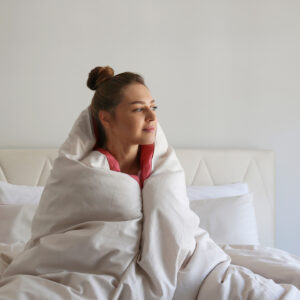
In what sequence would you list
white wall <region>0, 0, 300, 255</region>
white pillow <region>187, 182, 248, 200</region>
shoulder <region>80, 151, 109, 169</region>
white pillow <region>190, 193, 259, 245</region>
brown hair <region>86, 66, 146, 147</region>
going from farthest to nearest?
1. white wall <region>0, 0, 300, 255</region>
2. white pillow <region>187, 182, 248, 200</region>
3. white pillow <region>190, 193, 259, 245</region>
4. brown hair <region>86, 66, 146, 147</region>
5. shoulder <region>80, 151, 109, 169</region>

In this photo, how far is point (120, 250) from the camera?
1.46 metres

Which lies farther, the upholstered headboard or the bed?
the upholstered headboard

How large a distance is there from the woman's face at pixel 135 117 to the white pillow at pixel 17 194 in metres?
0.86

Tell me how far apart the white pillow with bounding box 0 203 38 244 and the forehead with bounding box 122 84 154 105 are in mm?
846

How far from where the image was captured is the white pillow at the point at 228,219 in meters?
2.31

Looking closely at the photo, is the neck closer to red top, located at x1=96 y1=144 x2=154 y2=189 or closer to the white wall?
red top, located at x1=96 y1=144 x2=154 y2=189

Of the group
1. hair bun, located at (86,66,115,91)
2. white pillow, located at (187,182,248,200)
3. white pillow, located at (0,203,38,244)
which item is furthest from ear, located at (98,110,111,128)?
white pillow, located at (187,182,248,200)

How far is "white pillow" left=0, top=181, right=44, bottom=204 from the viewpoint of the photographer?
2346 millimetres

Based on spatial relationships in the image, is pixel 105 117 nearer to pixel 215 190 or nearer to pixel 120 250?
pixel 120 250

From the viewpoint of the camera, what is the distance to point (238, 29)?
2895 millimetres

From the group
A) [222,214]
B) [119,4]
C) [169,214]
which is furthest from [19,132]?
[169,214]

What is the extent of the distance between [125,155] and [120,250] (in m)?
0.42

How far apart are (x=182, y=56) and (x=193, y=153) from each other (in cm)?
61

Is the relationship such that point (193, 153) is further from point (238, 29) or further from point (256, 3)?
point (256, 3)
